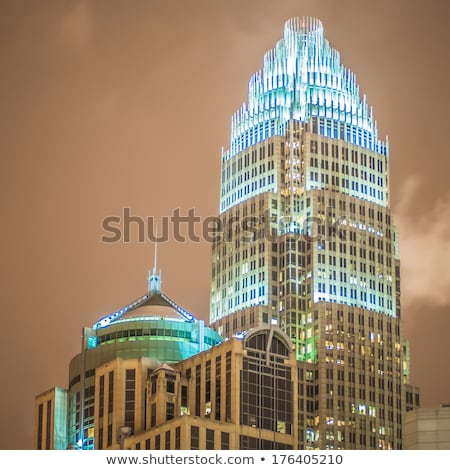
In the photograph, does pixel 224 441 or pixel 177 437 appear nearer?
pixel 177 437

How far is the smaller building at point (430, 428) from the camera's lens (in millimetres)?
125375

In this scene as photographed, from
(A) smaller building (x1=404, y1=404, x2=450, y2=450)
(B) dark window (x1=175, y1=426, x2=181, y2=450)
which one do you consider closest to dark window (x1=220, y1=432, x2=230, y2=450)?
(B) dark window (x1=175, y1=426, x2=181, y2=450)

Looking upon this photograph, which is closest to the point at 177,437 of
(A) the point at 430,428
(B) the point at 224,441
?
(B) the point at 224,441

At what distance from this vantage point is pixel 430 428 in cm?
12600

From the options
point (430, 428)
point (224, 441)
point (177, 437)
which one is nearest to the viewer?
point (430, 428)

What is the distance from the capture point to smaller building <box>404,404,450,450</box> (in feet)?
411

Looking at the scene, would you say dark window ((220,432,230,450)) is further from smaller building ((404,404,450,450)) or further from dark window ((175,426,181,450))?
smaller building ((404,404,450,450))

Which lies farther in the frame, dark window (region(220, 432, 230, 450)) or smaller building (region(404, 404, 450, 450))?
dark window (region(220, 432, 230, 450))

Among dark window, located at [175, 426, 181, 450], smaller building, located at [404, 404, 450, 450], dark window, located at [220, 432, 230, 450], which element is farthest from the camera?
dark window, located at [220, 432, 230, 450]

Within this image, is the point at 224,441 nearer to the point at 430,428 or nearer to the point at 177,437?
the point at 177,437

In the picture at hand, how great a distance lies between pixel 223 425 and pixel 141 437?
10.8m

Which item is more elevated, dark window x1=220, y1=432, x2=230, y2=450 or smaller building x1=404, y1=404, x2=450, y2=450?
dark window x1=220, y1=432, x2=230, y2=450
